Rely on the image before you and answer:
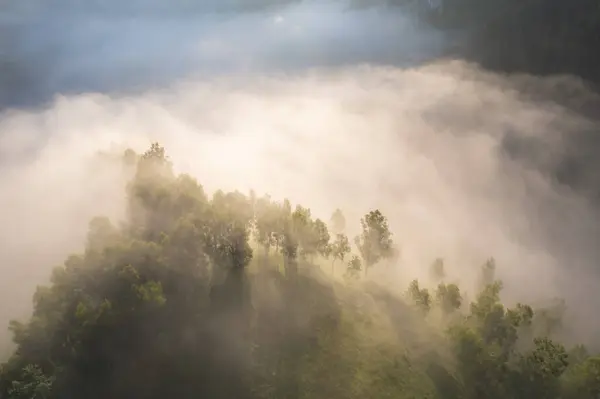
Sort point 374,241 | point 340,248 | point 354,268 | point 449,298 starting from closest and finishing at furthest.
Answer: point 449,298
point 354,268
point 340,248
point 374,241

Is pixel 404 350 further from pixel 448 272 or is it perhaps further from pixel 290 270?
pixel 448 272

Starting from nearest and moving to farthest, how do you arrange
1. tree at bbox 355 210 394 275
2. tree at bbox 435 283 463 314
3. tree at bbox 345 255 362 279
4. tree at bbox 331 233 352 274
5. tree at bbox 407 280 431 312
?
1. tree at bbox 407 280 431 312
2. tree at bbox 435 283 463 314
3. tree at bbox 345 255 362 279
4. tree at bbox 331 233 352 274
5. tree at bbox 355 210 394 275

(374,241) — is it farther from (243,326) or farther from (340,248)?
(243,326)

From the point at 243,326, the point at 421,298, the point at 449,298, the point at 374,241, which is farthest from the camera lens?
the point at 374,241

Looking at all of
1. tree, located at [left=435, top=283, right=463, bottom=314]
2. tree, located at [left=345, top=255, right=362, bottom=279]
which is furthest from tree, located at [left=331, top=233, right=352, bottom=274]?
tree, located at [left=435, top=283, right=463, bottom=314]

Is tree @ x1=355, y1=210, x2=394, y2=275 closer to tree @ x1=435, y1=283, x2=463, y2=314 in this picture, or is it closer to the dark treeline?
the dark treeline

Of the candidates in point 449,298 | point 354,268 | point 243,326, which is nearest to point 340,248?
point 354,268

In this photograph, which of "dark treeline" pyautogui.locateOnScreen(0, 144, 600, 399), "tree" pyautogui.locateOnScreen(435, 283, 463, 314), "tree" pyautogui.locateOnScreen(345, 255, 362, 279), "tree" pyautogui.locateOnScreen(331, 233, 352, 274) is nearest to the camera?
"dark treeline" pyautogui.locateOnScreen(0, 144, 600, 399)
